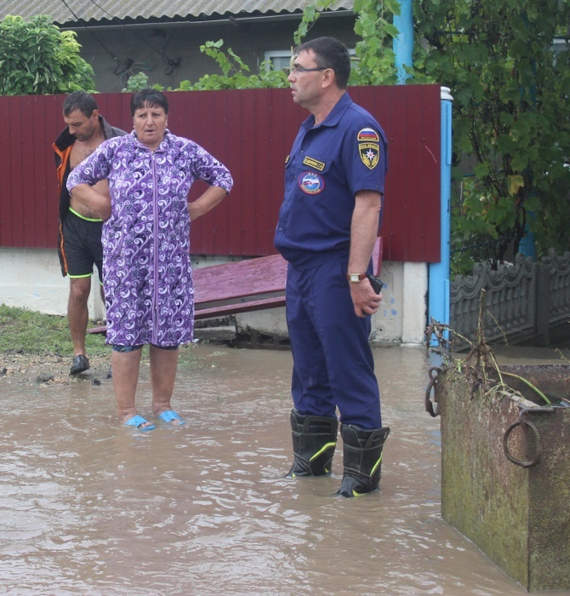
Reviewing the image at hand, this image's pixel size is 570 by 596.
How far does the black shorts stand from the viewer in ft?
23.1

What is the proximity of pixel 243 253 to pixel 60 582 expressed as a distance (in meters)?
5.53

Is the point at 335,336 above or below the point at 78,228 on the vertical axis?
below

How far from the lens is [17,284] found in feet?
32.1

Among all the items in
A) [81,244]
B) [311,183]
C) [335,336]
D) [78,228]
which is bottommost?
[335,336]

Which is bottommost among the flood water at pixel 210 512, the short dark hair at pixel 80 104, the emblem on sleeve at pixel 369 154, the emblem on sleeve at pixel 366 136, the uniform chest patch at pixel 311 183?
the flood water at pixel 210 512

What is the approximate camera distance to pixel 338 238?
177 inches

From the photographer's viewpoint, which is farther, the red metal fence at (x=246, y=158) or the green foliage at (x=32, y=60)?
the green foliage at (x=32, y=60)

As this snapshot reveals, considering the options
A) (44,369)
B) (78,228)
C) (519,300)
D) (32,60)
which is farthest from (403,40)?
(32,60)

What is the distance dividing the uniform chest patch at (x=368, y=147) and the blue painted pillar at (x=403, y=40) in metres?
4.62

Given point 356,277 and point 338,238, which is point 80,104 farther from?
point 356,277

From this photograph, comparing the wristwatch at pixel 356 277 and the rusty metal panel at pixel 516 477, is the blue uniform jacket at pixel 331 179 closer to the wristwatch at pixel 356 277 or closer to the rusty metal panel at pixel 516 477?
the wristwatch at pixel 356 277

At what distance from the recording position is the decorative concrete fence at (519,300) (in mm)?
8805

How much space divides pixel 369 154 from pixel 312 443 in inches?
53.4

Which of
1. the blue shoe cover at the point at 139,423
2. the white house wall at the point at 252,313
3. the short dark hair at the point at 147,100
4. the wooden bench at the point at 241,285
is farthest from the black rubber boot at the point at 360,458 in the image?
the white house wall at the point at 252,313
